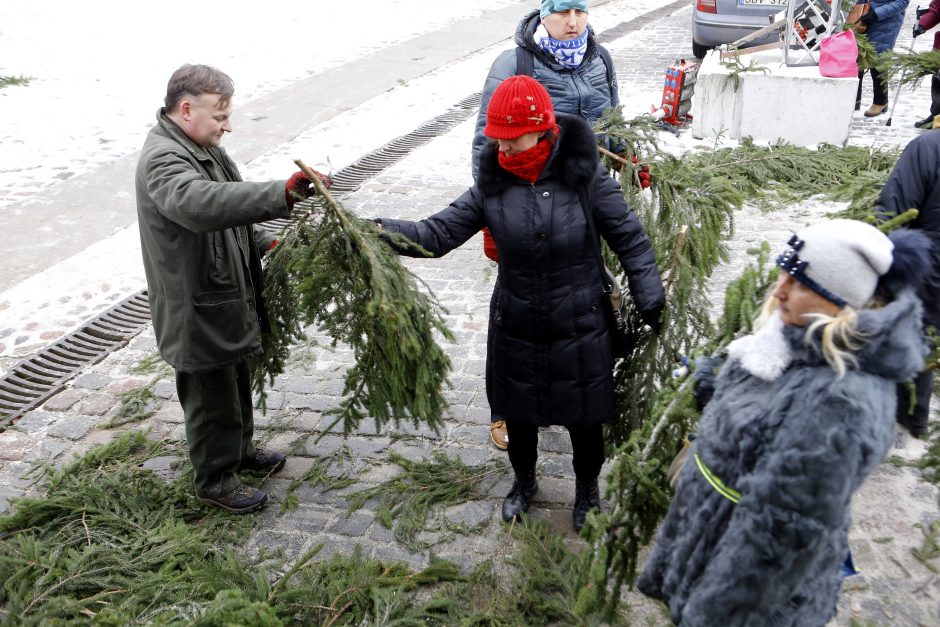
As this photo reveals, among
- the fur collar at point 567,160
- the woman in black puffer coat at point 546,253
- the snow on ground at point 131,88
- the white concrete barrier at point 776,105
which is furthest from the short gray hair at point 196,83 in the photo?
the white concrete barrier at point 776,105

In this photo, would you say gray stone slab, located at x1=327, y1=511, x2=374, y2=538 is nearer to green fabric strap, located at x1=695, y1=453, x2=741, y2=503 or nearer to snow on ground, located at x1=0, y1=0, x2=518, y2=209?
green fabric strap, located at x1=695, y1=453, x2=741, y2=503

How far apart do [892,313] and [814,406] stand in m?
0.29

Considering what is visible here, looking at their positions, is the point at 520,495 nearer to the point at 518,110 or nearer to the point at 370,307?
the point at 370,307

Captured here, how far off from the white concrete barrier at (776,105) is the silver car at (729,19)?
3.06m

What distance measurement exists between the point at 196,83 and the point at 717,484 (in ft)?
8.65

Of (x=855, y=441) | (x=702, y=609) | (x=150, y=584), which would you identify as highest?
(x=855, y=441)

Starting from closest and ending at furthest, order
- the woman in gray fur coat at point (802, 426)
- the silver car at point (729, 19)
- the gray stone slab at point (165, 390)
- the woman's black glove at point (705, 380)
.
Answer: the woman in gray fur coat at point (802, 426)
the woman's black glove at point (705, 380)
the gray stone slab at point (165, 390)
the silver car at point (729, 19)

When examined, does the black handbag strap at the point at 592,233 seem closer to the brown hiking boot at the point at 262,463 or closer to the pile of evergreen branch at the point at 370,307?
the pile of evergreen branch at the point at 370,307

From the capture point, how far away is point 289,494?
4398 millimetres

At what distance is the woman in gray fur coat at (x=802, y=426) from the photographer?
6.76ft

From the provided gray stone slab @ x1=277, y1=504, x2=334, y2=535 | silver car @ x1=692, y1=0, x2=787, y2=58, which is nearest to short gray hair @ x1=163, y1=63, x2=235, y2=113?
gray stone slab @ x1=277, y1=504, x2=334, y2=535

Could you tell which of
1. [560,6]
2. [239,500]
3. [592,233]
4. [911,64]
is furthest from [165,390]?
[911,64]

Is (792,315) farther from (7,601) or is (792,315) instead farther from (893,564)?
(7,601)

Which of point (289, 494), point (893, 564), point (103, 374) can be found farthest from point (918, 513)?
point (103, 374)
